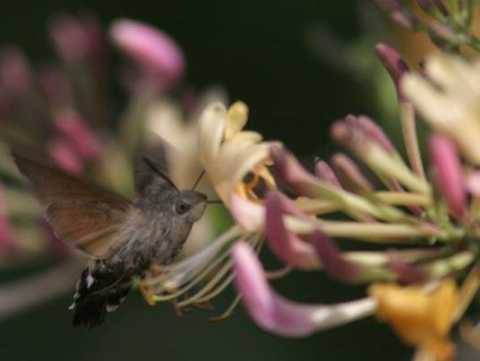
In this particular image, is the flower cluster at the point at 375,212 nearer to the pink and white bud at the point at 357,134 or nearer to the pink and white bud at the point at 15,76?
the pink and white bud at the point at 357,134

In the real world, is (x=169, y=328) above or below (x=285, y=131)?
below

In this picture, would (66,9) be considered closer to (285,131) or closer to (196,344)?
(285,131)

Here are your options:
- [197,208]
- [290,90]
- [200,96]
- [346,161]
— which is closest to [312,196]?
[346,161]

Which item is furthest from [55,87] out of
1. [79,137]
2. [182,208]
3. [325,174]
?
[325,174]

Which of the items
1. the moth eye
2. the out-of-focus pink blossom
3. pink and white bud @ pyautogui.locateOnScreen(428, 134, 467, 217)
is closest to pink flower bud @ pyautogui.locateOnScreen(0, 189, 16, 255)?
the out-of-focus pink blossom

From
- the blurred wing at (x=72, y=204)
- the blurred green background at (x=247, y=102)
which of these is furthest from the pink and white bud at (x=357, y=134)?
the blurred green background at (x=247, y=102)

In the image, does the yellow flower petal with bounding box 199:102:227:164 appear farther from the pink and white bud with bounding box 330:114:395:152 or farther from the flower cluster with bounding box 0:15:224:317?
the flower cluster with bounding box 0:15:224:317

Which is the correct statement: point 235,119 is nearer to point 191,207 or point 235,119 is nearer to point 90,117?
point 191,207
